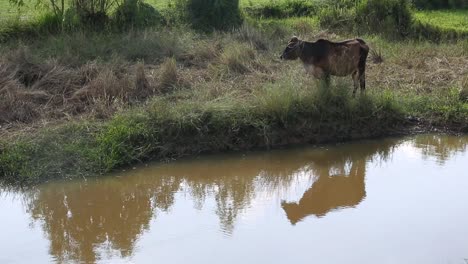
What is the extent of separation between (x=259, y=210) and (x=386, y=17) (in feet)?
25.6

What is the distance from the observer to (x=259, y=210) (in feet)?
26.1

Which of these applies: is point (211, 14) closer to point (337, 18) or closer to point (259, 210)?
point (337, 18)

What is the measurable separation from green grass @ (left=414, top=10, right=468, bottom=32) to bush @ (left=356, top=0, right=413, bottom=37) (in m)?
0.56

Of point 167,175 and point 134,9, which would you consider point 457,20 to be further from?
point 167,175

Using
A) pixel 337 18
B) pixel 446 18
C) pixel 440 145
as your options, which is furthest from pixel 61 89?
pixel 446 18

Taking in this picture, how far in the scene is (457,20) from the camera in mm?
15109

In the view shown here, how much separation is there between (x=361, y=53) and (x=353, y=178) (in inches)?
79.1

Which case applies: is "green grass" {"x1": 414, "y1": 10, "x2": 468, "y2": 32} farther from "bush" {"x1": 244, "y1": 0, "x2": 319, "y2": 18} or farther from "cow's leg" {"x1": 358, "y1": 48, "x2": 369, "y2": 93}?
"cow's leg" {"x1": 358, "y1": 48, "x2": 369, "y2": 93}

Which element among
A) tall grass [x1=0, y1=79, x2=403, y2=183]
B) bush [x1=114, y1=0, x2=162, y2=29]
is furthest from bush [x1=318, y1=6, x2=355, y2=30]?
tall grass [x1=0, y1=79, x2=403, y2=183]

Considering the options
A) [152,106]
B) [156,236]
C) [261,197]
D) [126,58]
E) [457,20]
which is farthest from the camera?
[457,20]

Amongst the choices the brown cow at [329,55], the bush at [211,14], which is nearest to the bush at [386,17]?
the bush at [211,14]

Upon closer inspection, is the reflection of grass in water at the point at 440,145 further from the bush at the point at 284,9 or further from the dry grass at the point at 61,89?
the bush at the point at 284,9

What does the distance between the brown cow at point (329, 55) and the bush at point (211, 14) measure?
402 centimetres

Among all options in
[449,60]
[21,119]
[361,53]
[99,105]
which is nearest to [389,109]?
[361,53]
